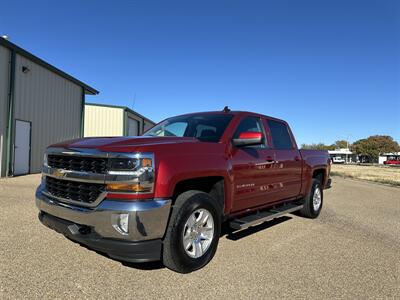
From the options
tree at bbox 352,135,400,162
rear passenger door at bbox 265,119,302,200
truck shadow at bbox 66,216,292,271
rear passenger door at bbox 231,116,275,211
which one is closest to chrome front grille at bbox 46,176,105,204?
truck shadow at bbox 66,216,292,271

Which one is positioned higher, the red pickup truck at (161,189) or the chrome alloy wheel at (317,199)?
the red pickup truck at (161,189)

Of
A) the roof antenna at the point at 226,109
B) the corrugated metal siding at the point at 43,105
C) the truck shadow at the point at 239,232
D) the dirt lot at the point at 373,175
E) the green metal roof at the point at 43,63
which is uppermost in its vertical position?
the green metal roof at the point at 43,63

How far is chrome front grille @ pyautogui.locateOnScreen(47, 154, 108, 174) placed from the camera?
11.3 feet

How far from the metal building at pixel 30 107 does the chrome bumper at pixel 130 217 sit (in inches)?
433

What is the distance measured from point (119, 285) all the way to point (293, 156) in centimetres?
387

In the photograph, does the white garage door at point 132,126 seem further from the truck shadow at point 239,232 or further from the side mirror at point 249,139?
the side mirror at point 249,139

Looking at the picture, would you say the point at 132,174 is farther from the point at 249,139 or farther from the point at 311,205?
the point at 311,205

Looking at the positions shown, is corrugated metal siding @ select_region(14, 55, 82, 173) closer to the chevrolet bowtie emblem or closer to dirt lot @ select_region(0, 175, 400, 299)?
dirt lot @ select_region(0, 175, 400, 299)

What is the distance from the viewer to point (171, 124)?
5.47m

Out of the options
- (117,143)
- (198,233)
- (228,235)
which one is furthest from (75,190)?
(228,235)

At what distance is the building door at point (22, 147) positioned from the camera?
1355 cm

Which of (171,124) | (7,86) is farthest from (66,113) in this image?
(171,124)

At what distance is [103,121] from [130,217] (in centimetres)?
2340

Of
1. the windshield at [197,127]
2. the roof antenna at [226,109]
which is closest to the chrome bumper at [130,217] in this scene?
the windshield at [197,127]
